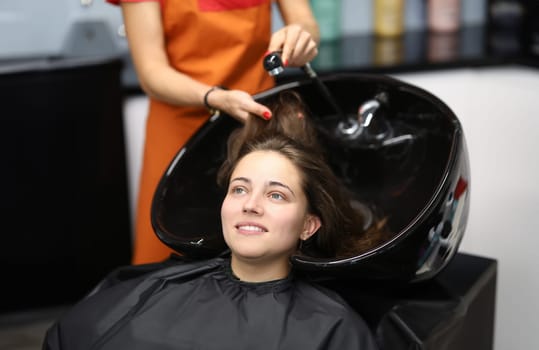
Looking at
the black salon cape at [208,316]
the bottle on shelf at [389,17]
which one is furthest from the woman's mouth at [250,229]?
the bottle on shelf at [389,17]

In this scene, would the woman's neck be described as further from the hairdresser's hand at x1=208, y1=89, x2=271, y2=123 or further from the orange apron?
the orange apron

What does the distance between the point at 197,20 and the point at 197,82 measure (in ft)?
0.60

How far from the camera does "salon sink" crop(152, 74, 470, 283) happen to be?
1.50m

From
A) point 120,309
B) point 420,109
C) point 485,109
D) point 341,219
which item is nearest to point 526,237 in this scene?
point 485,109

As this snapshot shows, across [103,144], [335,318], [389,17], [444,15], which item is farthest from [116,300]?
[444,15]

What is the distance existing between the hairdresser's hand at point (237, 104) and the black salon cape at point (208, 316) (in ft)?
1.05

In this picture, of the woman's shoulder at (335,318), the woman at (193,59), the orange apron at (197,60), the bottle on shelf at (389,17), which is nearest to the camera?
the woman's shoulder at (335,318)

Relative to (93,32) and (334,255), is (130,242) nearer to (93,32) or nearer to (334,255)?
(93,32)

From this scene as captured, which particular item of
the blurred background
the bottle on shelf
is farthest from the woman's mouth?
the bottle on shelf

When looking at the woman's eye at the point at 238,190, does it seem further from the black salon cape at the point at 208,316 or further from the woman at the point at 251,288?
the black salon cape at the point at 208,316

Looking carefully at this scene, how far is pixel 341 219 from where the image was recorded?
5.58ft

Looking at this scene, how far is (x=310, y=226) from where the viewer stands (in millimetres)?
1654

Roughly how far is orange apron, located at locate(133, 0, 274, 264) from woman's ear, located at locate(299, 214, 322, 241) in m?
0.48

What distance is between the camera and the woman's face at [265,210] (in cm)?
155
